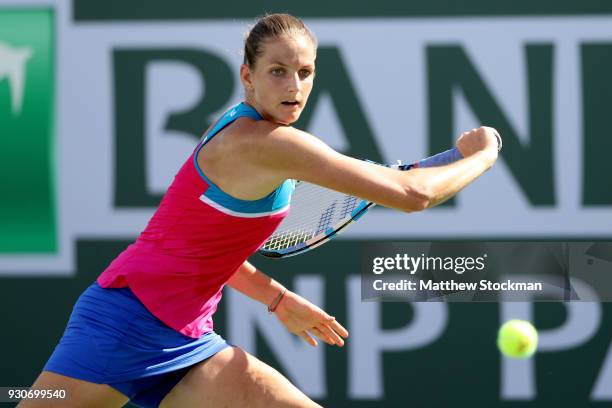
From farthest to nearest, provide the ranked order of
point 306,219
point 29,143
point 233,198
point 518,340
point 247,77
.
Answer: point 29,143 < point 518,340 < point 306,219 < point 247,77 < point 233,198

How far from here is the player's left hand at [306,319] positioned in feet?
10.5

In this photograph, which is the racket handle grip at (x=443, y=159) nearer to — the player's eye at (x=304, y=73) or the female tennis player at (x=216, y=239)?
the female tennis player at (x=216, y=239)

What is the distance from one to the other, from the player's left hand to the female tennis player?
0.31 metres

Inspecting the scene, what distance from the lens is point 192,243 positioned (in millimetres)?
2811

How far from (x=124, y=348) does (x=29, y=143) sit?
2624 millimetres

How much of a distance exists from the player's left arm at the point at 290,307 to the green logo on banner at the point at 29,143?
2.16 m

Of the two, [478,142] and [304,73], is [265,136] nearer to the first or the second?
[304,73]

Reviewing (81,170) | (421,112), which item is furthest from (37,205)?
(421,112)

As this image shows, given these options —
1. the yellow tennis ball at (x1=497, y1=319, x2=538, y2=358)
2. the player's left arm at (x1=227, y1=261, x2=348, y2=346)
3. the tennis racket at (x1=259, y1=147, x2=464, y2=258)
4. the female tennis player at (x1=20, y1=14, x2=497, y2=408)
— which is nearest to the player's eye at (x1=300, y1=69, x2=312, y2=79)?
the female tennis player at (x1=20, y1=14, x2=497, y2=408)

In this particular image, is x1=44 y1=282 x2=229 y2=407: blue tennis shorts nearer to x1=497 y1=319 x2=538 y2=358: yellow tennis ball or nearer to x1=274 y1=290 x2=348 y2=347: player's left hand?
x1=274 y1=290 x2=348 y2=347: player's left hand

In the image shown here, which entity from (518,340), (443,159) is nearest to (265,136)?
(443,159)

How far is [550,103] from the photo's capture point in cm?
498

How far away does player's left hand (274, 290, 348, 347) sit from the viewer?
125 inches

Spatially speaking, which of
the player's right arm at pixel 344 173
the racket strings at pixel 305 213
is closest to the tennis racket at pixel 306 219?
the racket strings at pixel 305 213
